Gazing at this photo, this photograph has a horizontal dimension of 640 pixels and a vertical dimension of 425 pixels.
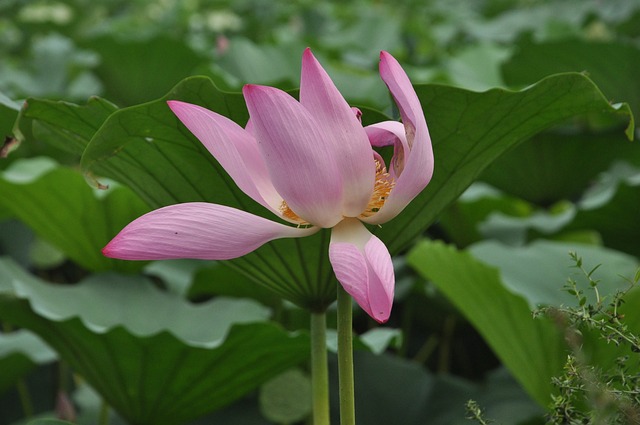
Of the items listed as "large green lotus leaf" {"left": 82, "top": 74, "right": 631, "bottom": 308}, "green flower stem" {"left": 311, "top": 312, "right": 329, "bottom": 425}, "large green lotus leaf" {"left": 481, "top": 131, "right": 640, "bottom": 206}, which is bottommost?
"large green lotus leaf" {"left": 481, "top": 131, "right": 640, "bottom": 206}

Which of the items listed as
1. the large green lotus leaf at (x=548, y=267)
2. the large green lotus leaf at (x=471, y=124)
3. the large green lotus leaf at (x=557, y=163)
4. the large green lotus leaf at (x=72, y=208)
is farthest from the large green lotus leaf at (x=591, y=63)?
the large green lotus leaf at (x=471, y=124)

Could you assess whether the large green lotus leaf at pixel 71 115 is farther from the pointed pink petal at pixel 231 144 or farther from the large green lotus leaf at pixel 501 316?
the large green lotus leaf at pixel 501 316

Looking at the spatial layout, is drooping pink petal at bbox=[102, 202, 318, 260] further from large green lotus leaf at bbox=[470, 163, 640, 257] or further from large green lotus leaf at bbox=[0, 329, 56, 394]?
large green lotus leaf at bbox=[470, 163, 640, 257]

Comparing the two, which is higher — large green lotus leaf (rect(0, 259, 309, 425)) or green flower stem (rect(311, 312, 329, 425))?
green flower stem (rect(311, 312, 329, 425))

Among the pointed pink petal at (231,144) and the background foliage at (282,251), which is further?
the background foliage at (282,251)

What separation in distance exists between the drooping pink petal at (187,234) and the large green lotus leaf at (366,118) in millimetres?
152

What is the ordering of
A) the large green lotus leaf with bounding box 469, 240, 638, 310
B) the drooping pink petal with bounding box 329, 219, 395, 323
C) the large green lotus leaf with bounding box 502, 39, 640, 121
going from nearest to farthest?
the drooping pink petal with bounding box 329, 219, 395, 323
the large green lotus leaf with bounding box 469, 240, 638, 310
the large green lotus leaf with bounding box 502, 39, 640, 121

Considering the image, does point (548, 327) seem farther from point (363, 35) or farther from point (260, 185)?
point (363, 35)

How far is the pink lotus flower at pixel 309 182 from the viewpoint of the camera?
1.55 feet

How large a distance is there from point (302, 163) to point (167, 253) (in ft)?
0.27

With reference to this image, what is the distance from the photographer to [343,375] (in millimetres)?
540

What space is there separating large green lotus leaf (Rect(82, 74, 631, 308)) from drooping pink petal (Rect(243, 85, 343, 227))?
0.15 metres

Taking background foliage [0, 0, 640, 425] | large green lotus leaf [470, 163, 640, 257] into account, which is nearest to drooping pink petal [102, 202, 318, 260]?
background foliage [0, 0, 640, 425]

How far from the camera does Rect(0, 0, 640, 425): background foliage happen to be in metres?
0.65
